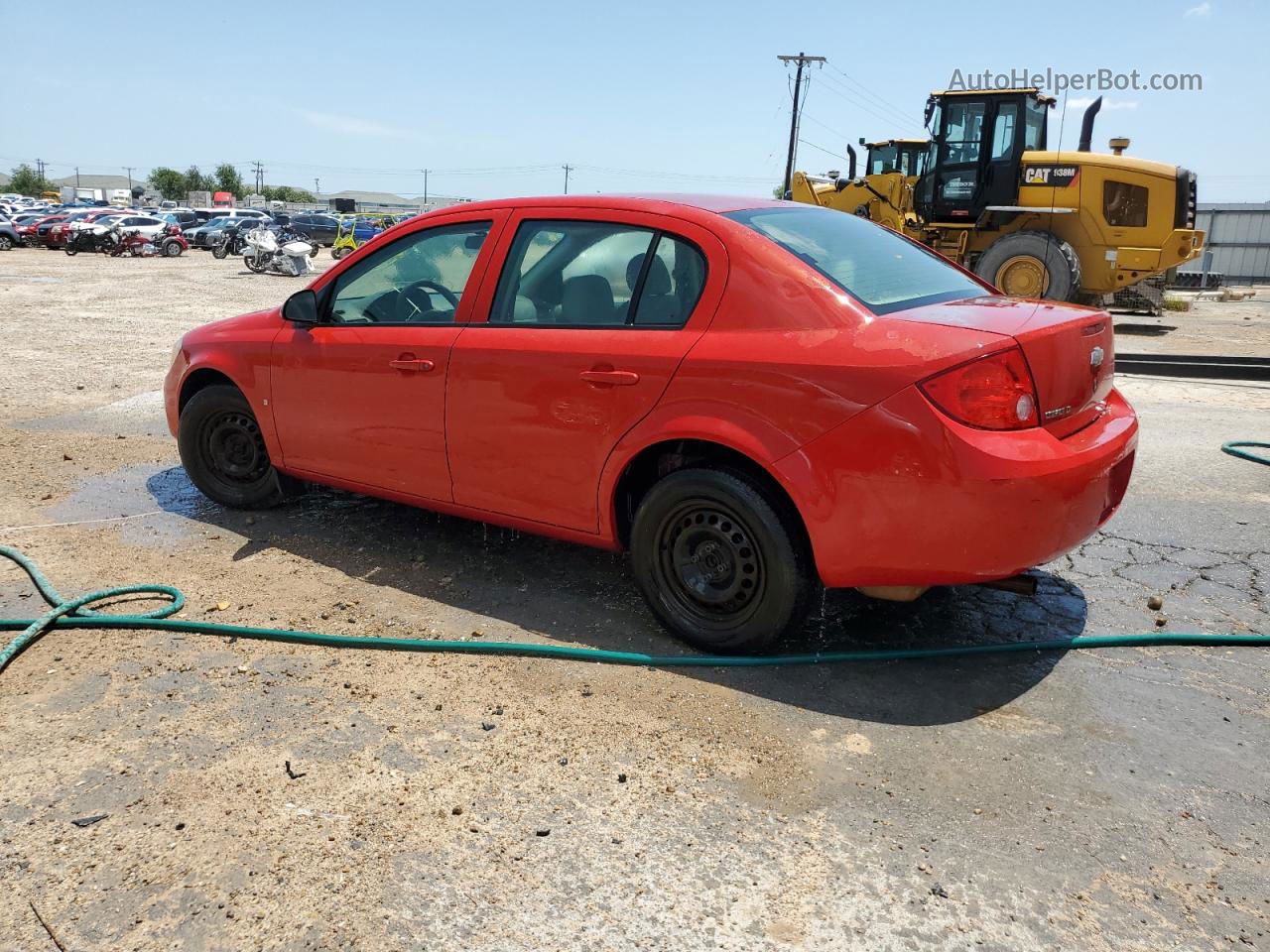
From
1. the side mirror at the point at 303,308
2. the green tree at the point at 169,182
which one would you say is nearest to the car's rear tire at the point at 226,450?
the side mirror at the point at 303,308

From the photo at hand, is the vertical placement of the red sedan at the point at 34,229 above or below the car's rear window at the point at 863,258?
above

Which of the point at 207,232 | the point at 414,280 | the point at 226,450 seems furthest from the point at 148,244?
the point at 414,280

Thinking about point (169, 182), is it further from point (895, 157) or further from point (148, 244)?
point (895, 157)

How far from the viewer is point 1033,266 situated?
15.3 metres

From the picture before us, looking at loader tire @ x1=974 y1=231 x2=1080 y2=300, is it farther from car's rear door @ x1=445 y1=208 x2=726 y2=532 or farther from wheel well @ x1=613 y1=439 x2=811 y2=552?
wheel well @ x1=613 y1=439 x2=811 y2=552

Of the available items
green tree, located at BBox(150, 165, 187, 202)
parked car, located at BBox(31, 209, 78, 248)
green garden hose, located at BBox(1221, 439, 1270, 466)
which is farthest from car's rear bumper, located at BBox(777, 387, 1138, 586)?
green tree, located at BBox(150, 165, 187, 202)

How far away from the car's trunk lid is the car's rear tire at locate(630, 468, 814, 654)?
84cm

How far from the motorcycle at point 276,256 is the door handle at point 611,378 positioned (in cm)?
2424

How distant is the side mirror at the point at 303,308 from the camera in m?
4.77

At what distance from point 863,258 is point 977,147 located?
517 inches

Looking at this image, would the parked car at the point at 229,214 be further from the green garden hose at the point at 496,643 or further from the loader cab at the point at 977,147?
the green garden hose at the point at 496,643

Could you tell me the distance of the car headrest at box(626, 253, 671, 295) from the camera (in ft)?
12.2

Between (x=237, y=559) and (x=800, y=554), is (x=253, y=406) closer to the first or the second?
(x=237, y=559)

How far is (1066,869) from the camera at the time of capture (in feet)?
8.21
